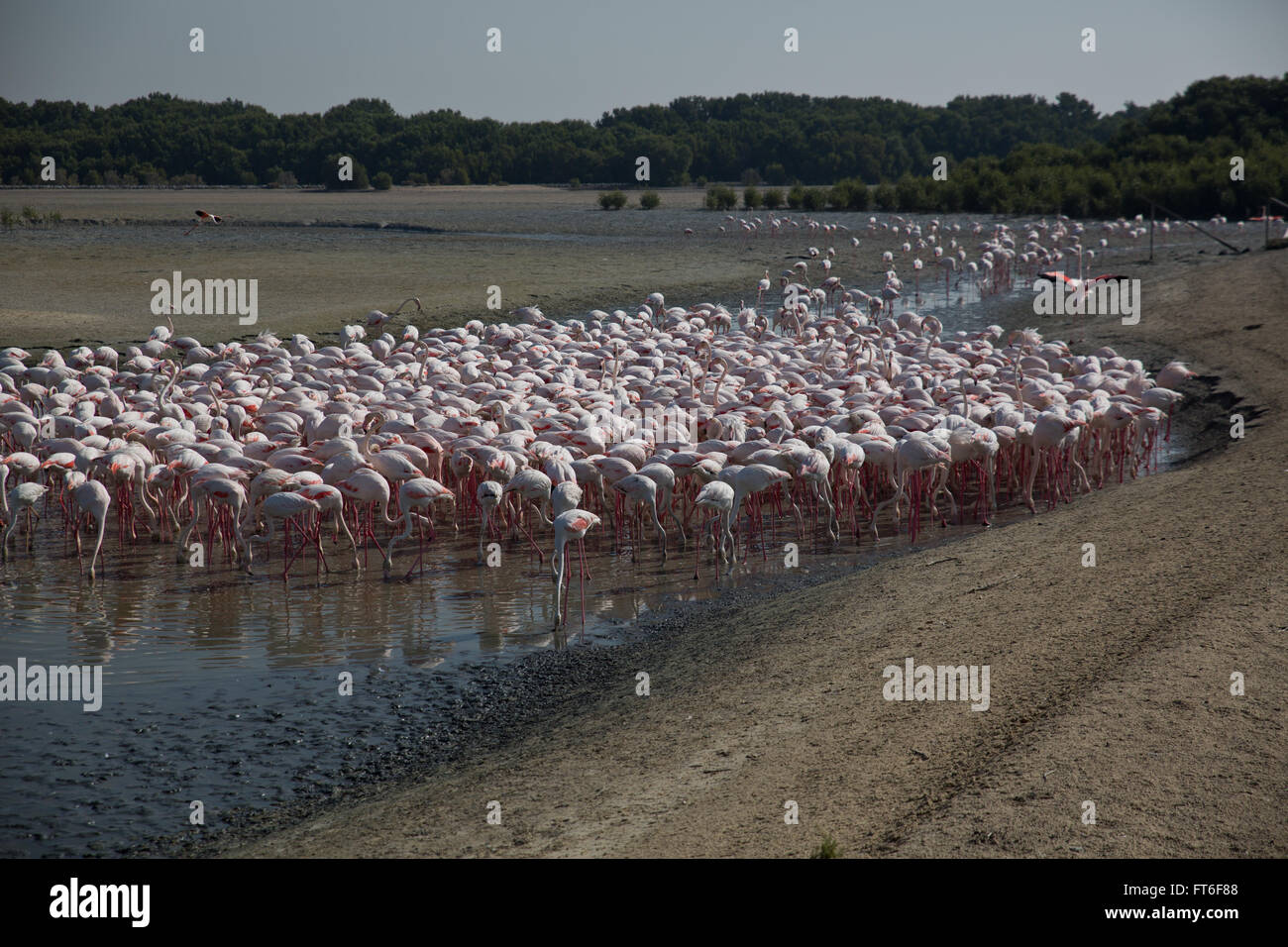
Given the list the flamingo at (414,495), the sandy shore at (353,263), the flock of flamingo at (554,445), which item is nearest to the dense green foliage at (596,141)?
the sandy shore at (353,263)

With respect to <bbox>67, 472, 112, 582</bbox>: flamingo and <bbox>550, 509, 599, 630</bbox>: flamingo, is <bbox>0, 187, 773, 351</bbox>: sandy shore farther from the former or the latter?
<bbox>550, 509, 599, 630</bbox>: flamingo

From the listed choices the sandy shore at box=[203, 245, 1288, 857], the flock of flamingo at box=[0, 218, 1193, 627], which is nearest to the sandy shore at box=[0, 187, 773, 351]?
the flock of flamingo at box=[0, 218, 1193, 627]

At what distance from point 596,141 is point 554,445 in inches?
3434

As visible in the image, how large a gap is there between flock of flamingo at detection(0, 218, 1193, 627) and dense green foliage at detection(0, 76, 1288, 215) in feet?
139

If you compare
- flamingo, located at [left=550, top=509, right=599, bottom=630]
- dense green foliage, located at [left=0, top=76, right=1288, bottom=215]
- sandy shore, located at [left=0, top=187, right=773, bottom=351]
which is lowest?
flamingo, located at [left=550, top=509, right=599, bottom=630]

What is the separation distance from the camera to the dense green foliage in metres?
69.5

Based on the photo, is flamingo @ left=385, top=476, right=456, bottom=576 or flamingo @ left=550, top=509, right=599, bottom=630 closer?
flamingo @ left=550, top=509, right=599, bottom=630

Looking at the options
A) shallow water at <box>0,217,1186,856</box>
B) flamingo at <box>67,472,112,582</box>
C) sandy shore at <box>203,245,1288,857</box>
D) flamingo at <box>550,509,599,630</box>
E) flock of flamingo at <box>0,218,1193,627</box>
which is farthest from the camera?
flock of flamingo at <box>0,218,1193,627</box>

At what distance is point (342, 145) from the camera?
97062 millimetres

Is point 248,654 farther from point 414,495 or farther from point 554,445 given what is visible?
point 554,445

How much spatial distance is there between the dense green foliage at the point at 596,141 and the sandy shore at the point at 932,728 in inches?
1950

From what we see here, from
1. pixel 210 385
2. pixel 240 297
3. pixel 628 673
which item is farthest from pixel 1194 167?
pixel 628 673

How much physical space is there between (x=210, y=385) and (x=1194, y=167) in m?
41.9
